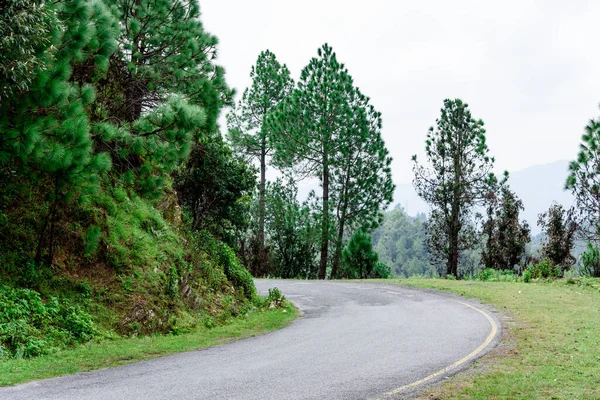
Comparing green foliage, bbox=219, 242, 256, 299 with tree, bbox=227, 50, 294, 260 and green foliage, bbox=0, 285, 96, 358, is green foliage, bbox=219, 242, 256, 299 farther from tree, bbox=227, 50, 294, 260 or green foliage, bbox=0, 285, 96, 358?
tree, bbox=227, 50, 294, 260

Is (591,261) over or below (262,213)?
below

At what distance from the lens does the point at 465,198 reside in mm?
32500

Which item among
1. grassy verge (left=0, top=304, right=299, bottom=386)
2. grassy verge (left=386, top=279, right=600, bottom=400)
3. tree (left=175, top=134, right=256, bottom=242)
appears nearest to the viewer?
grassy verge (left=386, top=279, right=600, bottom=400)

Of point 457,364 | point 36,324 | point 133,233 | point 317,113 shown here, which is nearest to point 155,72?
point 133,233

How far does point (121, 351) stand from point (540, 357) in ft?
24.7

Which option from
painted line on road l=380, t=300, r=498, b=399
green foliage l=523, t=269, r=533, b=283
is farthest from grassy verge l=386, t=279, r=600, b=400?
green foliage l=523, t=269, r=533, b=283

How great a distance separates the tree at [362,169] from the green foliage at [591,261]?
38.0 ft

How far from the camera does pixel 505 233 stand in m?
34.2

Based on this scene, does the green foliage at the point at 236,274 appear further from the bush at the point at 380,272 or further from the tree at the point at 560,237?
the tree at the point at 560,237

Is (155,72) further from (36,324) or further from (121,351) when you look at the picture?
(121,351)

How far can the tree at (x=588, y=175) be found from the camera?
25.4m

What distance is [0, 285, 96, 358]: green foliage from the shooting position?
29.3 feet

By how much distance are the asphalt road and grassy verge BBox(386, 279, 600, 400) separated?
484 mm

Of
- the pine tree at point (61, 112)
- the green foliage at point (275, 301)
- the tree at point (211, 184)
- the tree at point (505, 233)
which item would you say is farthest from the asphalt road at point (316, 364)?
the tree at point (505, 233)
